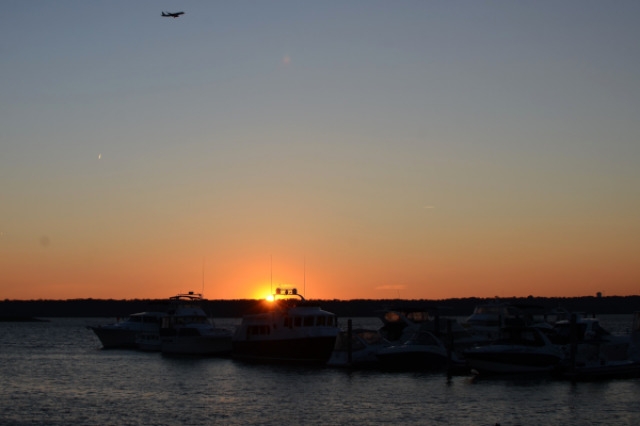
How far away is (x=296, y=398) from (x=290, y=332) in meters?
15.6

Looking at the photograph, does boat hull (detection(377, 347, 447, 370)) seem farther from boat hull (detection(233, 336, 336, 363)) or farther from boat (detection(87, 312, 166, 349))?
boat (detection(87, 312, 166, 349))

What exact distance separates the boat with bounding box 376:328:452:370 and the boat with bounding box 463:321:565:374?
2.66 meters

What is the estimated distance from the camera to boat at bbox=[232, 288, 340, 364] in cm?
5609

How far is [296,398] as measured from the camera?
42.2m

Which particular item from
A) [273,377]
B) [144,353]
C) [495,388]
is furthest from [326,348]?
[144,353]

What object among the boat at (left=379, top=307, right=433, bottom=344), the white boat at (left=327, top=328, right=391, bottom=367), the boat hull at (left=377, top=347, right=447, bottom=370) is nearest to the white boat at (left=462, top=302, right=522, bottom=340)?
the boat at (left=379, top=307, right=433, bottom=344)

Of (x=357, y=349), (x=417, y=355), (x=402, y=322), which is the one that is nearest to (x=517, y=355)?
(x=417, y=355)

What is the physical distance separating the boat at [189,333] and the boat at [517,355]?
2612 centimetres

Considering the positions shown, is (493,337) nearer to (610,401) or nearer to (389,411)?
(610,401)

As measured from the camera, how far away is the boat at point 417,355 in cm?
5044

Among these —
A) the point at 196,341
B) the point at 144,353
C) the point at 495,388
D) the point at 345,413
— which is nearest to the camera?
the point at 345,413

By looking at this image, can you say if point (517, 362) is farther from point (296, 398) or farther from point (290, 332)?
point (290, 332)

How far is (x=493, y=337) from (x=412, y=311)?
667 centimetres

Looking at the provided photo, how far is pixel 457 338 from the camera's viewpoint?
57.6 m
